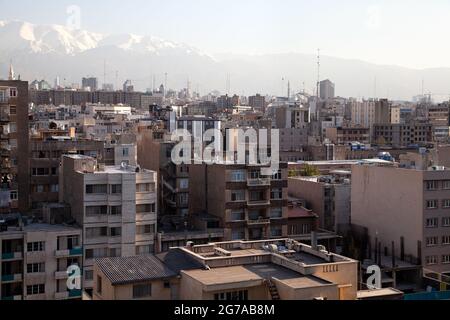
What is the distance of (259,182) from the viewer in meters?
9.84

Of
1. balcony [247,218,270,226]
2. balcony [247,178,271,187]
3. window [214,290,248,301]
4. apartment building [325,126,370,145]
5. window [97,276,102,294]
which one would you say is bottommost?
balcony [247,218,270,226]

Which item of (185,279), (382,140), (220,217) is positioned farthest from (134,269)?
(382,140)

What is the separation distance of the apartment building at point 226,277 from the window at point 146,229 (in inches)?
121

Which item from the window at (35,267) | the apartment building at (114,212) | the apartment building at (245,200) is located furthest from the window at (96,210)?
the apartment building at (245,200)

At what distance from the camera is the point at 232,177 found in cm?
976

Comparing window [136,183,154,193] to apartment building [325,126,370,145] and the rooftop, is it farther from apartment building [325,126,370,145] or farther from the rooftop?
apartment building [325,126,370,145]

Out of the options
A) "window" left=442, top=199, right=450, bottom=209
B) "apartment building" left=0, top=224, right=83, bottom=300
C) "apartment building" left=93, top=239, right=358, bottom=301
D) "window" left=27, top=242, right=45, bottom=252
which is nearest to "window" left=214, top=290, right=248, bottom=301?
"apartment building" left=93, top=239, right=358, bottom=301

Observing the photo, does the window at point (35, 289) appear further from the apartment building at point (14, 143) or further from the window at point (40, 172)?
the window at point (40, 172)

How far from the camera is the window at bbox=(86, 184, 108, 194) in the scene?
28.1ft

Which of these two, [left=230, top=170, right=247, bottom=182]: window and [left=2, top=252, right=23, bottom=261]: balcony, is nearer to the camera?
[left=2, top=252, right=23, bottom=261]: balcony

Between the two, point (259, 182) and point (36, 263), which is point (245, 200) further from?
point (36, 263)

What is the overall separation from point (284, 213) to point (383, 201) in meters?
1.80

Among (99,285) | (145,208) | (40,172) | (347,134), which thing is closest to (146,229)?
(145,208)

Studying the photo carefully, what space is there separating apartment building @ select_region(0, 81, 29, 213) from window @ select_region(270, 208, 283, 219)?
361 cm
